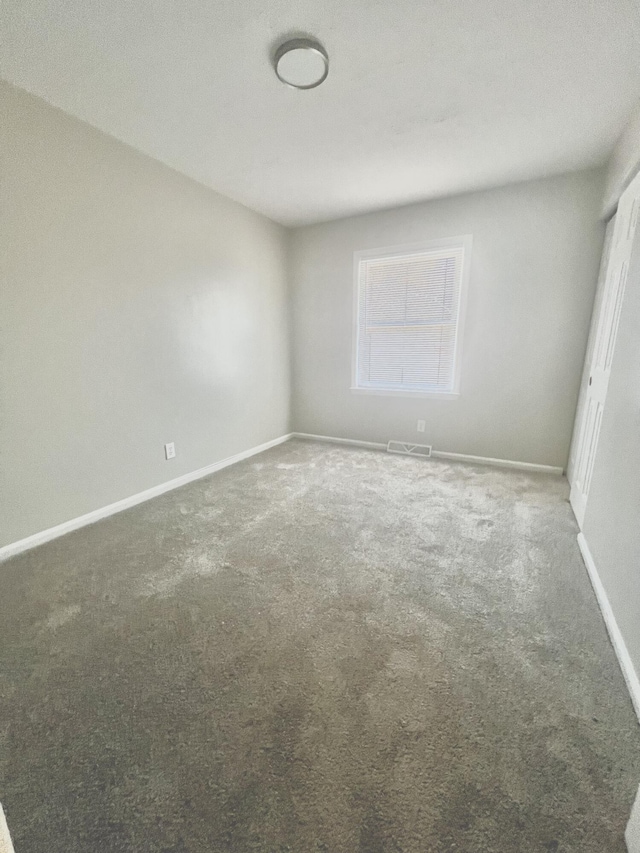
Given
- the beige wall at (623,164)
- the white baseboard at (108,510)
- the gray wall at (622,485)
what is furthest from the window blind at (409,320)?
the white baseboard at (108,510)

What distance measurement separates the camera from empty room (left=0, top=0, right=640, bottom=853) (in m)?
0.88

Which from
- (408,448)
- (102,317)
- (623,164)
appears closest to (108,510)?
(102,317)

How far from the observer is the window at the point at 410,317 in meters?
3.21

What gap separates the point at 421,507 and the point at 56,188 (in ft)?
9.92

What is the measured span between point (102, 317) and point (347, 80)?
76.7 inches

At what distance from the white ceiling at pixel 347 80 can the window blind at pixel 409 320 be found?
88 centimetres

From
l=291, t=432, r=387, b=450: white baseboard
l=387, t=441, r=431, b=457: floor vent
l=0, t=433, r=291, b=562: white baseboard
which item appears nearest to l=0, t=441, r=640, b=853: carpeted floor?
l=0, t=433, r=291, b=562: white baseboard

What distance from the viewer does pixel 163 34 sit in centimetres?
142

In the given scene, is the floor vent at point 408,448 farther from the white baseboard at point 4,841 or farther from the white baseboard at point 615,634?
the white baseboard at point 4,841

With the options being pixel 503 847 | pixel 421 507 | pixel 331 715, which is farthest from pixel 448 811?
pixel 421 507

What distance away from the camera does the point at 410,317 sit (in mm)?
3451

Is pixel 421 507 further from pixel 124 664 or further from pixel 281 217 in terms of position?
pixel 281 217

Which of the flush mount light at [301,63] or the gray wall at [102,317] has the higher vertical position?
the flush mount light at [301,63]

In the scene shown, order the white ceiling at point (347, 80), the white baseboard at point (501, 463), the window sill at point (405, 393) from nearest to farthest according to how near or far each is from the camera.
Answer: the white ceiling at point (347, 80) < the white baseboard at point (501, 463) < the window sill at point (405, 393)
